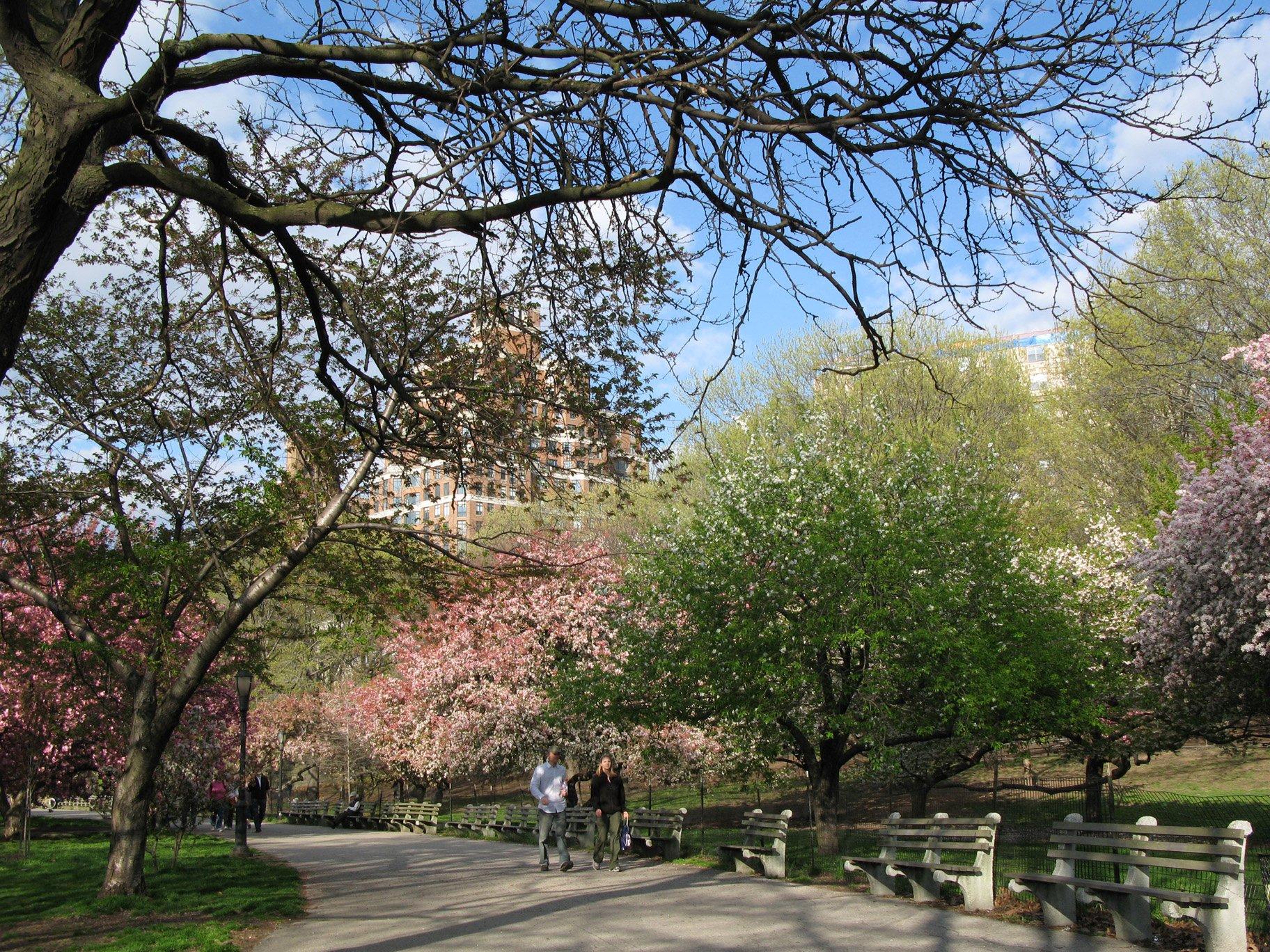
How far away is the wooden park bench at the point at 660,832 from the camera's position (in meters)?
16.5

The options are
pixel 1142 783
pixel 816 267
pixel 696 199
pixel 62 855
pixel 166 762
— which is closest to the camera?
pixel 816 267

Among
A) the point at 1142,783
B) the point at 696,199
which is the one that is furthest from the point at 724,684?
the point at 1142,783

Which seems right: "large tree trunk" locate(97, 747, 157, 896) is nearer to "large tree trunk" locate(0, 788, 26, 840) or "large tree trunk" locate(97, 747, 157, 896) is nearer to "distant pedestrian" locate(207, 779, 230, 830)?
"distant pedestrian" locate(207, 779, 230, 830)

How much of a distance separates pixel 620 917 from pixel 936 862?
306cm

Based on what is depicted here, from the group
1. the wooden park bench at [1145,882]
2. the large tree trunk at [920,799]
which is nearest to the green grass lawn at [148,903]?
the wooden park bench at [1145,882]

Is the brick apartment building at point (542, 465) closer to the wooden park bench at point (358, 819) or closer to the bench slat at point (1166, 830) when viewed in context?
the bench slat at point (1166, 830)

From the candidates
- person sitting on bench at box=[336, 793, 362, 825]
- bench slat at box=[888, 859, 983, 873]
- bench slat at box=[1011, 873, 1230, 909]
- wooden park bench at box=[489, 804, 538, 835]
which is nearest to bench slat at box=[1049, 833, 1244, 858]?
bench slat at box=[1011, 873, 1230, 909]

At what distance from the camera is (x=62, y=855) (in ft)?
66.3

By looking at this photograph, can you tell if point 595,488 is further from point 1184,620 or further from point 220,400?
point 1184,620

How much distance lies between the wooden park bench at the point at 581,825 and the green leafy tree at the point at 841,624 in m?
3.17

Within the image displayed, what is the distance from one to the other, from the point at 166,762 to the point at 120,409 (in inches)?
289

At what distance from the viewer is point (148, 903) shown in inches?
465

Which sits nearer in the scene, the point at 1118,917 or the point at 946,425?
the point at 1118,917

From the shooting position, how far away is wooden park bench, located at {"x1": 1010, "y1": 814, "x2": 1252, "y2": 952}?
653 centimetres
